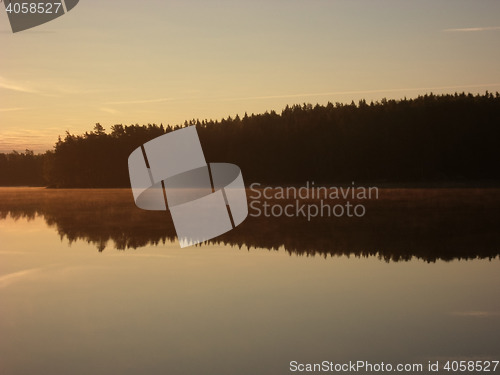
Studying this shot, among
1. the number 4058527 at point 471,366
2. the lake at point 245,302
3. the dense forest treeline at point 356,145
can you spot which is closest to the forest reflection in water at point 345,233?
the lake at point 245,302

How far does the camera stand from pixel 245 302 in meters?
13.8

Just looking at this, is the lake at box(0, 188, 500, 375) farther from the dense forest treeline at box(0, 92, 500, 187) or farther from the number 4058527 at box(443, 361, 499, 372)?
the dense forest treeline at box(0, 92, 500, 187)

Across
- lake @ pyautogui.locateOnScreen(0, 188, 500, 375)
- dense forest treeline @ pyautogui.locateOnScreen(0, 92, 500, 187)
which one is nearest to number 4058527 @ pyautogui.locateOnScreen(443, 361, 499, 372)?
lake @ pyautogui.locateOnScreen(0, 188, 500, 375)

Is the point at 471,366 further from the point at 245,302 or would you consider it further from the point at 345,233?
the point at 345,233

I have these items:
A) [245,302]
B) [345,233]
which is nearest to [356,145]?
[345,233]

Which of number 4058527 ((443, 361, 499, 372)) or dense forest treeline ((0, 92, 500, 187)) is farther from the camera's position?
dense forest treeline ((0, 92, 500, 187))

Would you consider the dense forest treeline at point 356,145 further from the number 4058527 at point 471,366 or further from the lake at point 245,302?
the number 4058527 at point 471,366

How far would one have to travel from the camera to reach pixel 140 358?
10.0 m

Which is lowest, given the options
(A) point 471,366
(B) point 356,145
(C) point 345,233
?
(B) point 356,145

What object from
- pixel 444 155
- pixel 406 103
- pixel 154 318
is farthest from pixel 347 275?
pixel 406 103

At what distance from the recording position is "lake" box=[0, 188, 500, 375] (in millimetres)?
10141

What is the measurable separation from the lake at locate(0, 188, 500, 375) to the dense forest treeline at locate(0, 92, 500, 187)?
74.5 metres

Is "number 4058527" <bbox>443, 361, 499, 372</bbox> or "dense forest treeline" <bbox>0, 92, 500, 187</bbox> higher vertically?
"number 4058527" <bbox>443, 361, 499, 372</bbox>

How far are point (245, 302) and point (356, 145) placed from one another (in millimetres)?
91276
